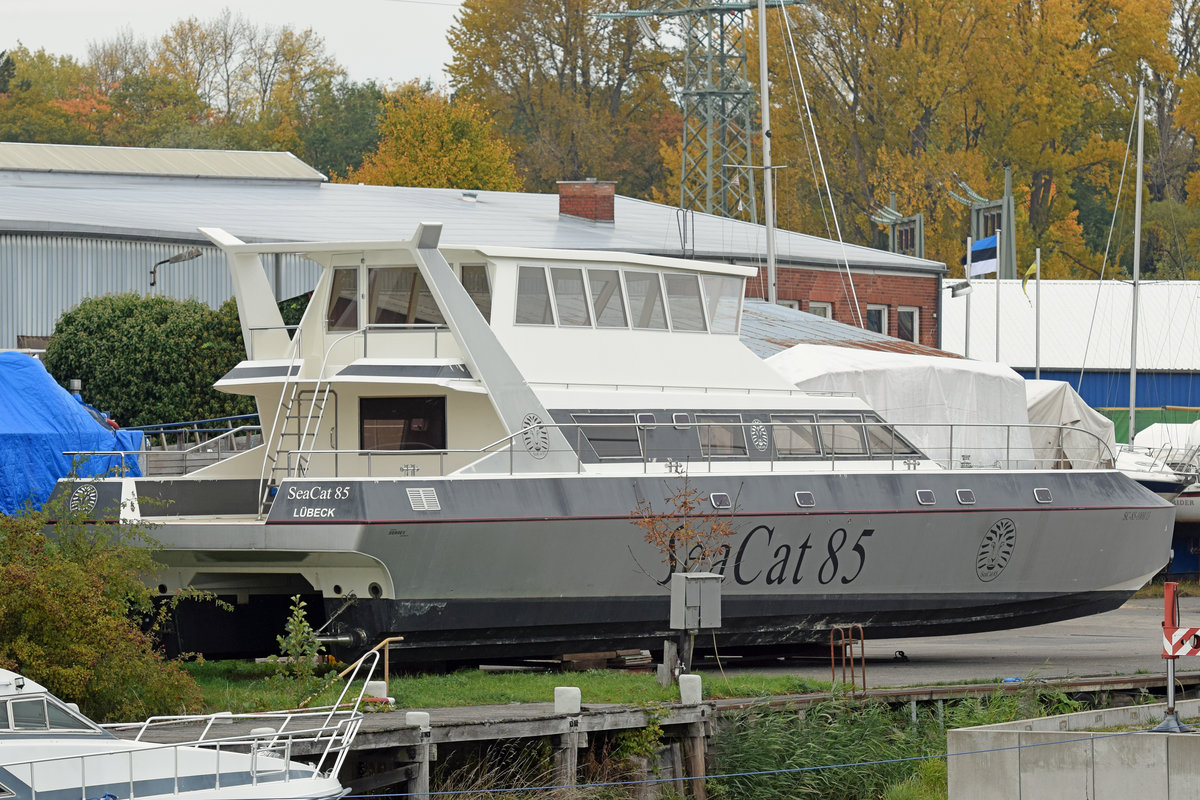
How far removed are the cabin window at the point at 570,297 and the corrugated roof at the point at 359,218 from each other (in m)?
12.2

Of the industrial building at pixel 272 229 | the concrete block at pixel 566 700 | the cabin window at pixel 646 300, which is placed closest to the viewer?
the concrete block at pixel 566 700

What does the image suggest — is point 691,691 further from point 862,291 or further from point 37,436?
point 862,291

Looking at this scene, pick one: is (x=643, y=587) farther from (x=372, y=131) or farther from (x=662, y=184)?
(x=372, y=131)

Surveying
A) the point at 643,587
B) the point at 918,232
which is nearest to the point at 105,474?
the point at 643,587

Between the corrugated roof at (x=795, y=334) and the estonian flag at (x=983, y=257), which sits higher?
the estonian flag at (x=983, y=257)

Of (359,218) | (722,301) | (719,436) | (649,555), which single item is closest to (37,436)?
(649,555)

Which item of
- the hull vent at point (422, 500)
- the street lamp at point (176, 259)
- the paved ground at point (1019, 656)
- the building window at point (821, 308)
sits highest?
the street lamp at point (176, 259)

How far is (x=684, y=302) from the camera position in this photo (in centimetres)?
2147

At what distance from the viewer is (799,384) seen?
76.7 ft

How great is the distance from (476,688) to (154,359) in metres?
13.4

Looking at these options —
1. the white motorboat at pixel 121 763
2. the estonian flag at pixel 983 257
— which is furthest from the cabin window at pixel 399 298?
the estonian flag at pixel 983 257

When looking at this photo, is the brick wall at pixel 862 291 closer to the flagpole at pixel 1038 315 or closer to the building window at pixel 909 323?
the building window at pixel 909 323

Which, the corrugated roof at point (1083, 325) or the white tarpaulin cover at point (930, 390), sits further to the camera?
the corrugated roof at point (1083, 325)

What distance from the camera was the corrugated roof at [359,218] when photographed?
111ft
